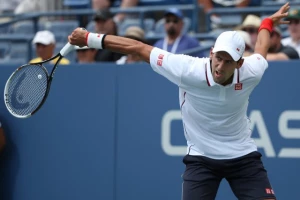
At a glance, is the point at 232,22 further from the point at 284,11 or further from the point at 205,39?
the point at 284,11

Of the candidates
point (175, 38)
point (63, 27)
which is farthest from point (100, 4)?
point (175, 38)

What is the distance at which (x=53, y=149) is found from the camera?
8.20 meters

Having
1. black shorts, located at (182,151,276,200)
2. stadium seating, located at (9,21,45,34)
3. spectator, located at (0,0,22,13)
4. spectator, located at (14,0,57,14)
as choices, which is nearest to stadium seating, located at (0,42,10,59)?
stadium seating, located at (9,21,45,34)

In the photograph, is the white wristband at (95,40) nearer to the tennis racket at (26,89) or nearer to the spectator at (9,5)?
the tennis racket at (26,89)

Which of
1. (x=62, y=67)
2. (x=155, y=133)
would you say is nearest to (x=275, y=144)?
(x=155, y=133)

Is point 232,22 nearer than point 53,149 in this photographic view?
No

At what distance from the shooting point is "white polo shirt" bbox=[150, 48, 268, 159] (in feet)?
18.4

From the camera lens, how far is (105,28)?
9914 mm

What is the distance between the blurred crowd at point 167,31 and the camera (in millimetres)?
8736

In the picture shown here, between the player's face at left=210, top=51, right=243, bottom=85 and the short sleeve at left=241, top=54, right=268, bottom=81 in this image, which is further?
the short sleeve at left=241, top=54, right=268, bottom=81

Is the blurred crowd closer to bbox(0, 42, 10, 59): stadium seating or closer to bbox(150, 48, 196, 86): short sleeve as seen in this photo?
bbox(0, 42, 10, 59): stadium seating

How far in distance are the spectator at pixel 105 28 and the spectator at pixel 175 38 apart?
599 mm

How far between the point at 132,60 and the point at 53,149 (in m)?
1.45

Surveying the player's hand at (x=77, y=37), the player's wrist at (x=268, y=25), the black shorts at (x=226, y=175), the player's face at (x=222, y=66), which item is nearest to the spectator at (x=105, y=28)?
the player's wrist at (x=268, y=25)
